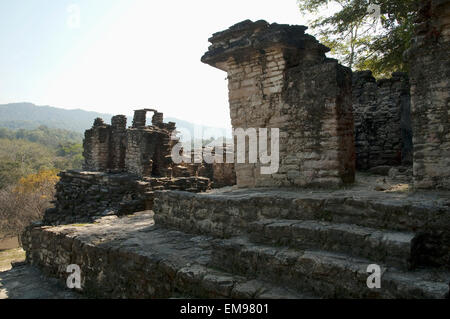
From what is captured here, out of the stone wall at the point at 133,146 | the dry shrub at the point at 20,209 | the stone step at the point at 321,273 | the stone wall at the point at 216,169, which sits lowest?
the dry shrub at the point at 20,209

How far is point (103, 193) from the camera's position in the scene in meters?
10.2

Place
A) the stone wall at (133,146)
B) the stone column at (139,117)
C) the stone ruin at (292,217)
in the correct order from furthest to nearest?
the stone column at (139,117)
the stone wall at (133,146)
the stone ruin at (292,217)

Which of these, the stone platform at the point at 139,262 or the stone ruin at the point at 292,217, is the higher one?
the stone ruin at the point at 292,217

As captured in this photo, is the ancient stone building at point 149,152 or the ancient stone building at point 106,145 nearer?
the ancient stone building at point 149,152

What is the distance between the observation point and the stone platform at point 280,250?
2566 millimetres

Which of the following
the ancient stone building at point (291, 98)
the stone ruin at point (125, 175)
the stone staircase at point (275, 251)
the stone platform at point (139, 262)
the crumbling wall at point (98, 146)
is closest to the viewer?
the stone staircase at point (275, 251)

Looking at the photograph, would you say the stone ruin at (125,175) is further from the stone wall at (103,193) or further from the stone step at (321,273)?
the stone step at (321,273)

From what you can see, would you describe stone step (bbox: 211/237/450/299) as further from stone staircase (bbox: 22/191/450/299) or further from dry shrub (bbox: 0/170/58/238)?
dry shrub (bbox: 0/170/58/238)

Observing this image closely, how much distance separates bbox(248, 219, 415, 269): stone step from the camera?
2570mm

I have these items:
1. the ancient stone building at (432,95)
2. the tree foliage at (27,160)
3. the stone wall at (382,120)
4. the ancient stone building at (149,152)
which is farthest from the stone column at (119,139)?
the tree foliage at (27,160)

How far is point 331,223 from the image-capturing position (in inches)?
129

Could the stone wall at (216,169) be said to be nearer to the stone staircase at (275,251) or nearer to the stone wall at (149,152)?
the stone wall at (149,152)
